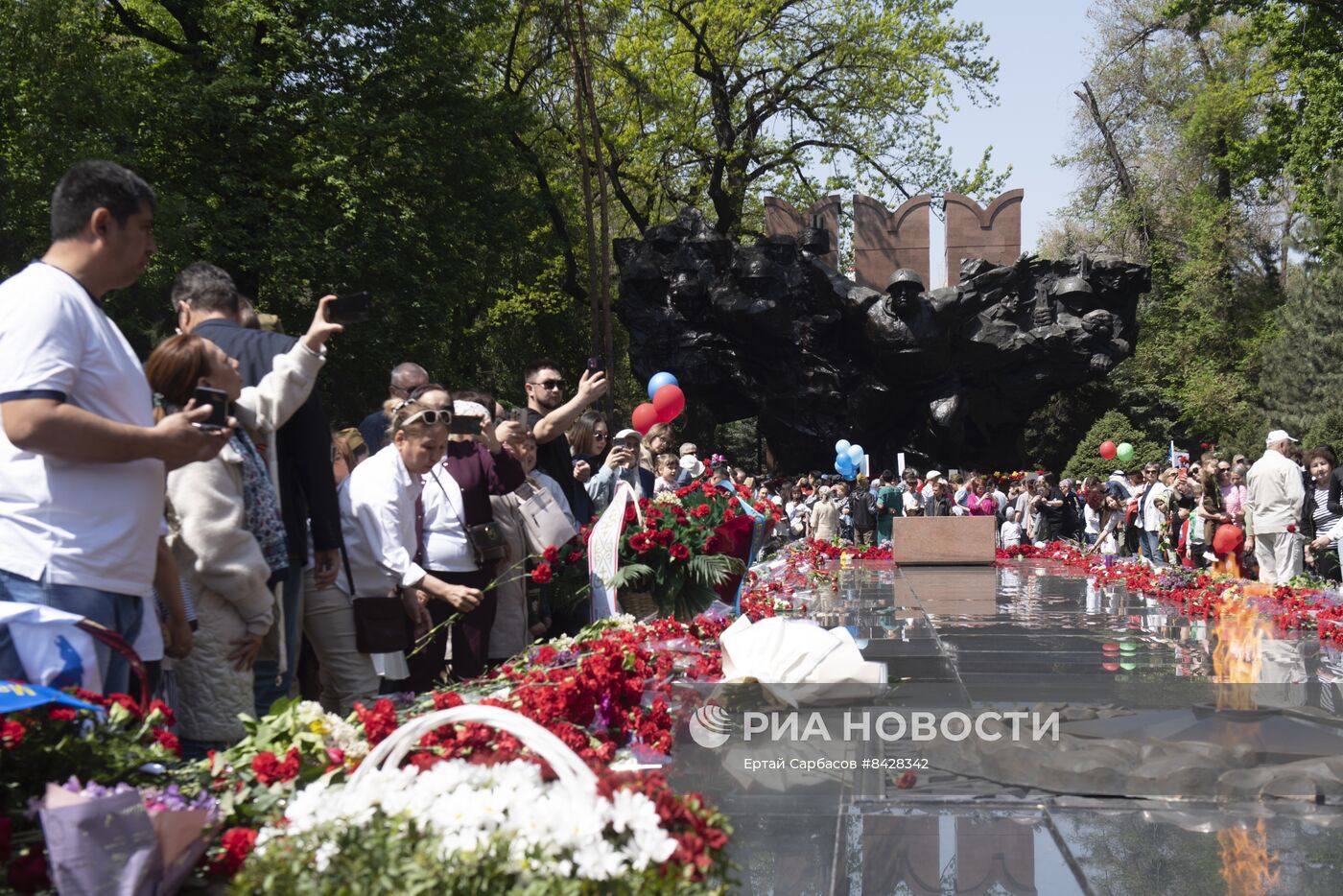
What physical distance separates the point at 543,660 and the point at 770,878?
1.56 metres

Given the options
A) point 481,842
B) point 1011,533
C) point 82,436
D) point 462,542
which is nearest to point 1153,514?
point 1011,533

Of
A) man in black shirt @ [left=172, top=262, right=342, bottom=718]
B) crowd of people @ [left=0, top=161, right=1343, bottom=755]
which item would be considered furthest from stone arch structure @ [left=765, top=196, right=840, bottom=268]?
man in black shirt @ [left=172, top=262, right=342, bottom=718]

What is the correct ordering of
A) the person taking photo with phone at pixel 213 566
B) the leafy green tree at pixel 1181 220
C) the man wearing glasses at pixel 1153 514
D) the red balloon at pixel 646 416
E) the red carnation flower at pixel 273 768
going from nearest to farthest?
the red carnation flower at pixel 273 768, the person taking photo with phone at pixel 213 566, the red balloon at pixel 646 416, the man wearing glasses at pixel 1153 514, the leafy green tree at pixel 1181 220

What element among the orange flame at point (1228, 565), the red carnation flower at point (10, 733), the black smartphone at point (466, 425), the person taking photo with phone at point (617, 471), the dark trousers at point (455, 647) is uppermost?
the black smartphone at point (466, 425)

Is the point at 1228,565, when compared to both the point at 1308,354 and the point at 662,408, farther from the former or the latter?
the point at 1308,354

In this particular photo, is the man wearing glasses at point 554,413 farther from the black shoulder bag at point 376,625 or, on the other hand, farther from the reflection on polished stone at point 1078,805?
the reflection on polished stone at point 1078,805

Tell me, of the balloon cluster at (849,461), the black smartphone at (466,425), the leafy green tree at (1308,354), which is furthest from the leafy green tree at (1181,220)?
Result: the black smartphone at (466,425)

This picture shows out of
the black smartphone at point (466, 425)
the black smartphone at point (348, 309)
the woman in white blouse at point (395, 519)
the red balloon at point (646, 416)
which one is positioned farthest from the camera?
the red balloon at point (646, 416)

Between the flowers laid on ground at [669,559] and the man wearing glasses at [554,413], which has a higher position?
the man wearing glasses at [554,413]

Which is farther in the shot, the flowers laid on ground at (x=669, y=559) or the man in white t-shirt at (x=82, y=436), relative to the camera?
the flowers laid on ground at (x=669, y=559)

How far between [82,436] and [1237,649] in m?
7.59

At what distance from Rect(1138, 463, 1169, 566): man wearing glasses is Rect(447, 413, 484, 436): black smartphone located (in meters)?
13.9

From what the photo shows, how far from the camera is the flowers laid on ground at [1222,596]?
9.52 metres

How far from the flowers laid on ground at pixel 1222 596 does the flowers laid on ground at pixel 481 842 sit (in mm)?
7904
